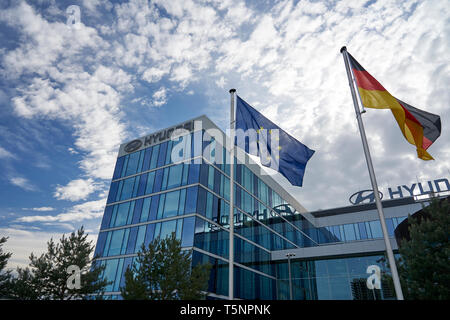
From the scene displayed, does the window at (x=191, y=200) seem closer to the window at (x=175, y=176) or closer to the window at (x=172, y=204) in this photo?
the window at (x=172, y=204)

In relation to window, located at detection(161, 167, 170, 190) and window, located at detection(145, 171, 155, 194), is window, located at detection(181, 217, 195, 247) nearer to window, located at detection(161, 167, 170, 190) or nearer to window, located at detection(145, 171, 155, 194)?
window, located at detection(161, 167, 170, 190)

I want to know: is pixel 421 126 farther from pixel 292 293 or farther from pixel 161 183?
pixel 292 293

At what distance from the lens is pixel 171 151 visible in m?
37.2

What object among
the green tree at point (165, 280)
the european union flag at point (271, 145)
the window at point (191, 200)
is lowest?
the green tree at point (165, 280)

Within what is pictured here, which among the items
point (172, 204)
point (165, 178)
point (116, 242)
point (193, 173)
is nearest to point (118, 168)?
point (165, 178)

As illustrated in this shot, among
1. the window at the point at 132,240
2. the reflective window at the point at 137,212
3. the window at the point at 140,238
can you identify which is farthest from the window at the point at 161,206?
the window at the point at 132,240

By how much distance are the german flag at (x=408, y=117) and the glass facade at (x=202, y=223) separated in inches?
842

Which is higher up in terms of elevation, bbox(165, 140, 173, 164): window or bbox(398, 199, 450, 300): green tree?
bbox(165, 140, 173, 164): window

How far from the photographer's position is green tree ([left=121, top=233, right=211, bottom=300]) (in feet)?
53.4

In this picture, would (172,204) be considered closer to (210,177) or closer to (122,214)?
(210,177)

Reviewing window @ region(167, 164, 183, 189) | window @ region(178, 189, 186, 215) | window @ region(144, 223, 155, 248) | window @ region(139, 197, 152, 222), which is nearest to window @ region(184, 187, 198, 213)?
window @ region(178, 189, 186, 215)

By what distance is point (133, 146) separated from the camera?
41.8 metres

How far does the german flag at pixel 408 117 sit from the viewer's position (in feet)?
44.2

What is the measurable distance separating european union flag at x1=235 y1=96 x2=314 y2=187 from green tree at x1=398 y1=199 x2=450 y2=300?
11.3 m
